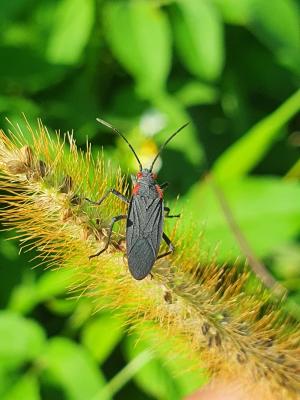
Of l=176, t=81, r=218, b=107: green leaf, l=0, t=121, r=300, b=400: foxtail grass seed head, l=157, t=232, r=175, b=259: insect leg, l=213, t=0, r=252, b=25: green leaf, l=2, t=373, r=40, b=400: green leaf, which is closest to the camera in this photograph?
l=0, t=121, r=300, b=400: foxtail grass seed head

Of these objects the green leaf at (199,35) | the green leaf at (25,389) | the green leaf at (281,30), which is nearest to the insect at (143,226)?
the green leaf at (25,389)

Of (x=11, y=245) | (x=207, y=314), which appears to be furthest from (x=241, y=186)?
(x=207, y=314)

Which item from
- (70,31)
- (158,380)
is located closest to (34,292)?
(158,380)

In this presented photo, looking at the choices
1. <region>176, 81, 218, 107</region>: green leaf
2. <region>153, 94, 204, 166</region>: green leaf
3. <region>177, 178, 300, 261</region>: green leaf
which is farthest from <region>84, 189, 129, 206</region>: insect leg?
<region>176, 81, 218, 107</region>: green leaf

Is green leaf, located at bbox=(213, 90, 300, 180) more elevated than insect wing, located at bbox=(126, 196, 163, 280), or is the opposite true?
insect wing, located at bbox=(126, 196, 163, 280)

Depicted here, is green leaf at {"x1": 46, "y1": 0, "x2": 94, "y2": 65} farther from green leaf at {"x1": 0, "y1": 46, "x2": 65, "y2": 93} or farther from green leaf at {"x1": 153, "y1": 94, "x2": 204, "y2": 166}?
green leaf at {"x1": 153, "y1": 94, "x2": 204, "y2": 166}

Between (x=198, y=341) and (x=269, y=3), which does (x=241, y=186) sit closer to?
(x=269, y=3)

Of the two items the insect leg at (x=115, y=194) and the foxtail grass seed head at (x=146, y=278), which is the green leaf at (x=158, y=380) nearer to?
the foxtail grass seed head at (x=146, y=278)

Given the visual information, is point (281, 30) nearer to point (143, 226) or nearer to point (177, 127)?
point (177, 127)
